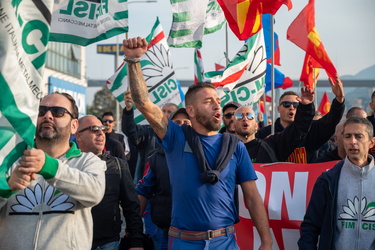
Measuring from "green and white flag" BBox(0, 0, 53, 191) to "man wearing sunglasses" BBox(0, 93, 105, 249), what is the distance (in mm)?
256

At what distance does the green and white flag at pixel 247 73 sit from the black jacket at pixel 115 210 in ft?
13.9

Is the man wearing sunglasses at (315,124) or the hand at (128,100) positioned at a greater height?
the hand at (128,100)

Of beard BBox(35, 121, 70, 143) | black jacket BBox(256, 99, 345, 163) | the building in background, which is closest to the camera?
beard BBox(35, 121, 70, 143)

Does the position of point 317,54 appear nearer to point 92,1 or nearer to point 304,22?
point 304,22

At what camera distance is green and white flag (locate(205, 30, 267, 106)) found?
848cm

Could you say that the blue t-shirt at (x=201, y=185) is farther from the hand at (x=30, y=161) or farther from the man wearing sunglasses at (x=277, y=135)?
the man wearing sunglasses at (x=277, y=135)

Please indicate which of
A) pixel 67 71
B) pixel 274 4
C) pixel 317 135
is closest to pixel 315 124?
pixel 317 135

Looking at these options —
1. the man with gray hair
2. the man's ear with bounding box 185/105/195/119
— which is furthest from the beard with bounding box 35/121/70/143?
the man with gray hair

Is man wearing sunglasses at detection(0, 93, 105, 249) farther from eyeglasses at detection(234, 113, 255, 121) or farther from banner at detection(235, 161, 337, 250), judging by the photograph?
eyeglasses at detection(234, 113, 255, 121)

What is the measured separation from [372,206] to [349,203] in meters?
0.16

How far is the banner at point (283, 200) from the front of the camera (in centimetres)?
475

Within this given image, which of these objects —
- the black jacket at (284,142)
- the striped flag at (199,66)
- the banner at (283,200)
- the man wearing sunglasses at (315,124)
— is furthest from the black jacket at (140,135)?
the striped flag at (199,66)

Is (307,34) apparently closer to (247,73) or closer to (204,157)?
(247,73)

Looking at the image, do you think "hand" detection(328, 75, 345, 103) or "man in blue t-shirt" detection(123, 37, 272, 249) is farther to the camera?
"hand" detection(328, 75, 345, 103)
